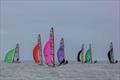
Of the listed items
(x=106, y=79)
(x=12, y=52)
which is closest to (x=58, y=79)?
(x=106, y=79)

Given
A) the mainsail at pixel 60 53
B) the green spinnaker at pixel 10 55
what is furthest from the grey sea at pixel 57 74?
the green spinnaker at pixel 10 55

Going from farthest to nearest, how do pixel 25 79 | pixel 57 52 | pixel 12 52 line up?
1. pixel 12 52
2. pixel 57 52
3. pixel 25 79

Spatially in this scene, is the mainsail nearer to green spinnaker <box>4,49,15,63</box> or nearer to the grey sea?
the grey sea

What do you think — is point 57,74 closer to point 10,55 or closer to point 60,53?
point 60,53

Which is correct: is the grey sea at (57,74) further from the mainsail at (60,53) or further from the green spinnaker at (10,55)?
the green spinnaker at (10,55)

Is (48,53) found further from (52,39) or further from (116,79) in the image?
(116,79)

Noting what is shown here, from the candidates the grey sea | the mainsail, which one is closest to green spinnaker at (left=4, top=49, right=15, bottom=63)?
the mainsail

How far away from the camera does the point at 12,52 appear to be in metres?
93.1

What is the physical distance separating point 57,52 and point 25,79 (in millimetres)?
31642

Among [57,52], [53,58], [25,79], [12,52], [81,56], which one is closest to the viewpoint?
[25,79]

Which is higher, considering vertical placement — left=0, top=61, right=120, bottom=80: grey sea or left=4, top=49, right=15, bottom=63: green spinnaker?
left=4, top=49, right=15, bottom=63: green spinnaker

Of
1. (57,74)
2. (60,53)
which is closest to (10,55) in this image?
(60,53)

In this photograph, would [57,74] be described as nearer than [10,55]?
Yes

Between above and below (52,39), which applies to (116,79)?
below
